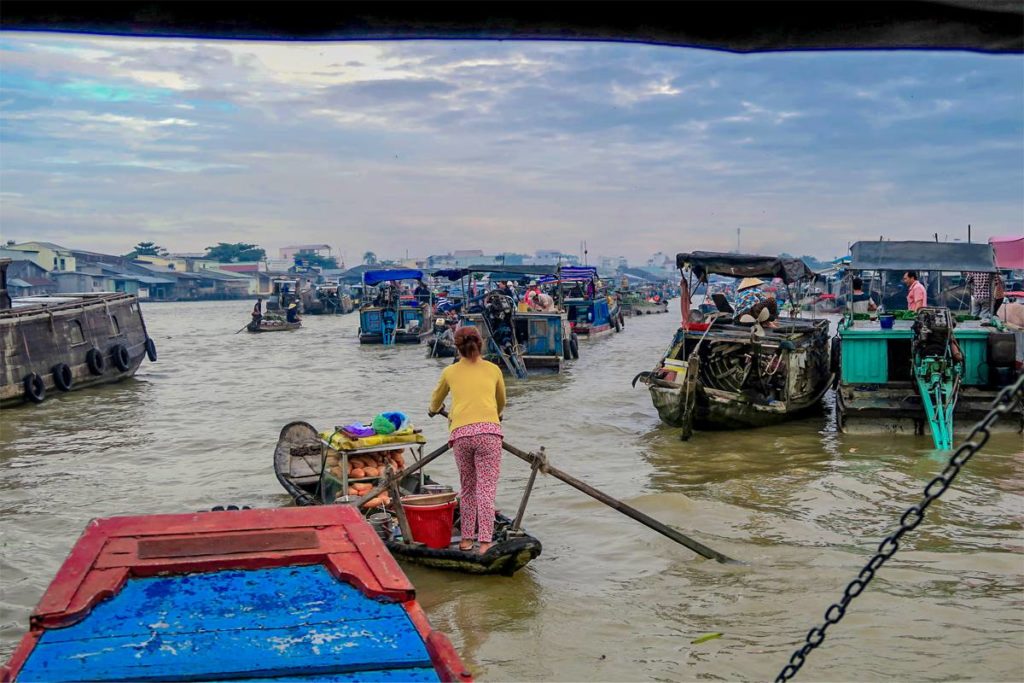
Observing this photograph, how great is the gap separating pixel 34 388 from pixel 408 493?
1216 centimetres

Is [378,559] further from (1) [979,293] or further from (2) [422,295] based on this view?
(2) [422,295]

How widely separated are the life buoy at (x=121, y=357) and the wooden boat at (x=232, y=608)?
59.5 feet

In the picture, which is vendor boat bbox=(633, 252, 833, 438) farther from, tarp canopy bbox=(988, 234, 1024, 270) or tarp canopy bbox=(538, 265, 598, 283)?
tarp canopy bbox=(538, 265, 598, 283)

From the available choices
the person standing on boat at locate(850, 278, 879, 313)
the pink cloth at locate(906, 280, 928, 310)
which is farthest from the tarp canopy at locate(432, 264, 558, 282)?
the pink cloth at locate(906, 280, 928, 310)

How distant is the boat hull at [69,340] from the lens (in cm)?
1712

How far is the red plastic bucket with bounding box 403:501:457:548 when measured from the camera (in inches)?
275

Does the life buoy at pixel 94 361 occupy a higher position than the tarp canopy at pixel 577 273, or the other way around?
the tarp canopy at pixel 577 273

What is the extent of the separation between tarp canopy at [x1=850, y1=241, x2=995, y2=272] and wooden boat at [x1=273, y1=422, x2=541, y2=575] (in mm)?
8164

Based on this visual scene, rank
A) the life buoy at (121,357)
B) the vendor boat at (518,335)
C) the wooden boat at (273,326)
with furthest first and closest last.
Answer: the wooden boat at (273,326), the life buoy at (121,357), the vendor boat at (518,335)

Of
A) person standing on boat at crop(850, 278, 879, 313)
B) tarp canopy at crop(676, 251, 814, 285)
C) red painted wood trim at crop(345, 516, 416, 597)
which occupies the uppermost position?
tarp canopy at crop(676, 251, 814, 285)

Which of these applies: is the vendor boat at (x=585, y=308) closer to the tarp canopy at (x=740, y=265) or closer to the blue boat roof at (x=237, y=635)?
the tarp canopy at (x=740, y=265)

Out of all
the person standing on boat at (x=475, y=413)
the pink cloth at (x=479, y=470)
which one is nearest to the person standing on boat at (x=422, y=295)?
the pink cloth at (x=479, y=470)

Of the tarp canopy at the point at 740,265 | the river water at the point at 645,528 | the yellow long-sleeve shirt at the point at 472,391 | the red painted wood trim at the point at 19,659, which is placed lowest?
the river water at the point at 645,528

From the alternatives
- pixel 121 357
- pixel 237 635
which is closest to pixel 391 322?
pixel 121 357
